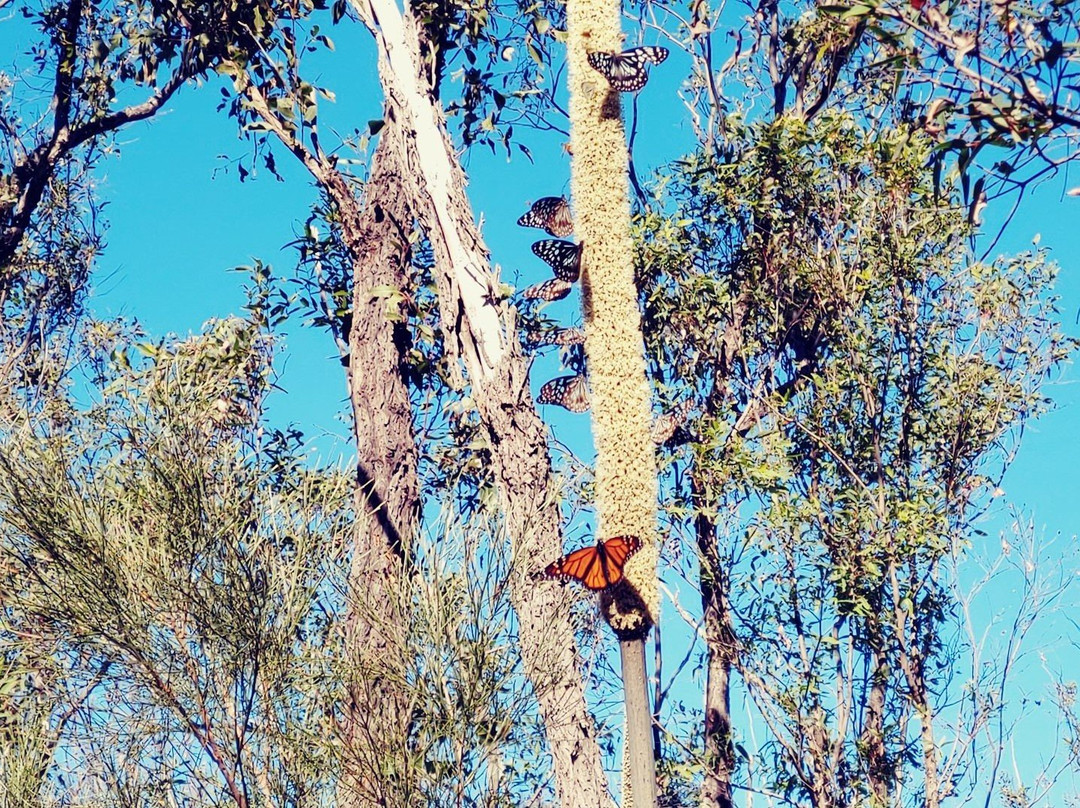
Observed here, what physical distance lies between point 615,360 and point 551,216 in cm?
88

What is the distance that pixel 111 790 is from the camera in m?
5.71

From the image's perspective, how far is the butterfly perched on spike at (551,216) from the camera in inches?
200

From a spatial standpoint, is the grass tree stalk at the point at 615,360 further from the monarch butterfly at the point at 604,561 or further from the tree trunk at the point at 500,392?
the tree trunk at the point at 500,392

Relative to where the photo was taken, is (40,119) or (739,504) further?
(40,119)

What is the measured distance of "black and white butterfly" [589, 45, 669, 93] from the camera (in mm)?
4695

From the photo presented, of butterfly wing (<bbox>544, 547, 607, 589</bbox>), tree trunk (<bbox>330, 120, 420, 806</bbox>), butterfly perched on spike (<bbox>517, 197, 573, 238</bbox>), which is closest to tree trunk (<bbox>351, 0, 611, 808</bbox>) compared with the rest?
tree trunk (<bbox>330, 120, 420, 806</bbox>)

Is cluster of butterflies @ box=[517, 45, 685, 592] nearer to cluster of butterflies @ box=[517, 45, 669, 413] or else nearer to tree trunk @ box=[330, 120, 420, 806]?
cluster of butterflies @ box=[517, 45, 669, 413]

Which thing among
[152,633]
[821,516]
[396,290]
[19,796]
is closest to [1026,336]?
[821,516]

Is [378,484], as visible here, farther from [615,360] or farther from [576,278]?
[615,360]

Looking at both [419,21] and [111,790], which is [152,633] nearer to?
[111,790]

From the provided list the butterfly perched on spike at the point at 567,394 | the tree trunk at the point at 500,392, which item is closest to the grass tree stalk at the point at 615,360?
the butterfly perched on spike at the point at 567,394

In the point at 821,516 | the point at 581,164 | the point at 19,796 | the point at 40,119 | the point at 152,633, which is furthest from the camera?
the point at 40,119

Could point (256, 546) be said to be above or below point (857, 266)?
below

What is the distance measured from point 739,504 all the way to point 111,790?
4074 mm
